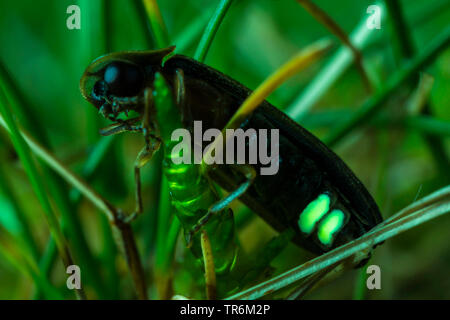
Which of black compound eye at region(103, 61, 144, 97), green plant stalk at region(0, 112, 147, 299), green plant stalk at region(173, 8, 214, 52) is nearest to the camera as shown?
black compound eye at region(103, 61, 144, 97)

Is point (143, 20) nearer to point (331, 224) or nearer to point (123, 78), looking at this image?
point (123, 78)

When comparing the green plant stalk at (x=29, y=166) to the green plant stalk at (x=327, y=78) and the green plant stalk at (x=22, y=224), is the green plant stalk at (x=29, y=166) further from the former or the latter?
the green plant stalk at (x=327, y=78)

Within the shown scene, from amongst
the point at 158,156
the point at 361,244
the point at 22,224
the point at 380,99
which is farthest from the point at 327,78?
the point at 22,224

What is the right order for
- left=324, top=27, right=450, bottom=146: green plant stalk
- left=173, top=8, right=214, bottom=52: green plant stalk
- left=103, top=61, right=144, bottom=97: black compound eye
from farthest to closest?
left=173, top=8, right=214, bottom=52: green plant stalk, left=324, top=27, right=450, bottom=146: green plant stalk, left=103, top=61, right=144, bottom=97: black compound eye

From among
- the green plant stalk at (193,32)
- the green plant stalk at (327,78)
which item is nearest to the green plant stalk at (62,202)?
the green plant stalk at (193,32)

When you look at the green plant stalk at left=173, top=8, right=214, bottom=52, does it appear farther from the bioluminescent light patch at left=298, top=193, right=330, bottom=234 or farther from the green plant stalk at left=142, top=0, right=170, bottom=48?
the bioluminescent light patch at left=298, top=193, right=330, bottom=234

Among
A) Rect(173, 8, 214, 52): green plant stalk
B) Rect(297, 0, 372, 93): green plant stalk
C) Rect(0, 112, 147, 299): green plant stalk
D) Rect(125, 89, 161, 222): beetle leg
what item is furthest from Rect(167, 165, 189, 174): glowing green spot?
Rect(173, 8, 214, 52): green plant stalk
